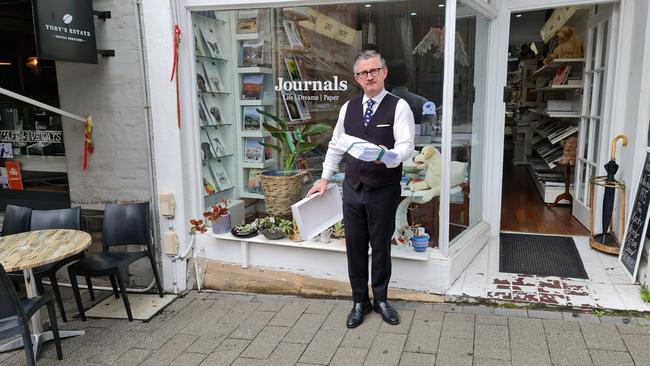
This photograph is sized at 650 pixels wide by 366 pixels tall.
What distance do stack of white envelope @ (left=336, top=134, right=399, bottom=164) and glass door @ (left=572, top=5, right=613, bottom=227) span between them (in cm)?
256

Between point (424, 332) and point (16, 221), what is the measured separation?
3.13m

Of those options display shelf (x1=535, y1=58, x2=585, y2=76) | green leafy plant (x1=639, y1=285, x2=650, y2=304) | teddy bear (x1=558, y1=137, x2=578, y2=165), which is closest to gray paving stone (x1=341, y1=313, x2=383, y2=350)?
green leafy plant (x1=639, y1=285, x2=650, y2=304)

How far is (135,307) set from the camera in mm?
3945

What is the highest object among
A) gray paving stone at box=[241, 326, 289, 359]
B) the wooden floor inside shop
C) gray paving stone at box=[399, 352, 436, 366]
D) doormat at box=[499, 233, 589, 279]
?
the wooden floor inside shop

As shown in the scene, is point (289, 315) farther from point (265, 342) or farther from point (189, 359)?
point (189, 359)

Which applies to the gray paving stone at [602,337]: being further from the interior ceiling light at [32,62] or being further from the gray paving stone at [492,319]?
the interior ceiling light at [32,62]

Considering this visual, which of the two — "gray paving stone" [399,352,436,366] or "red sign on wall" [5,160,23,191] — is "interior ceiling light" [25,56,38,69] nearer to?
"red sign on wall" [5,160,23,191]

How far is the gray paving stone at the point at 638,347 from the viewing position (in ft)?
9.31

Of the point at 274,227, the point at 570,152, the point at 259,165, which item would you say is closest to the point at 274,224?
the point at 274,227

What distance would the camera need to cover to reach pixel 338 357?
120 inches

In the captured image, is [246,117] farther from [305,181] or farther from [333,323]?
[333,323]

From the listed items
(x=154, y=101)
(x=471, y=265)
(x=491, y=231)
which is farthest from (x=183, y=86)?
(x=491, y=231)

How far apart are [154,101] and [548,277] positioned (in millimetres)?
3331

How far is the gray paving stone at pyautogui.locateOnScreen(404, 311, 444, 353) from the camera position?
3092mm
